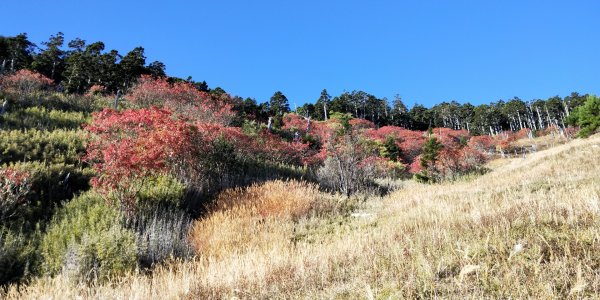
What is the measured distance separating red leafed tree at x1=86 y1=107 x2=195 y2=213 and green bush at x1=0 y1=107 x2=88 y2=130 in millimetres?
5986

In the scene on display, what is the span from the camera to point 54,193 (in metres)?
8.63

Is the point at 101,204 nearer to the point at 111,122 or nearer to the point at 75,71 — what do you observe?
the point at 111,122

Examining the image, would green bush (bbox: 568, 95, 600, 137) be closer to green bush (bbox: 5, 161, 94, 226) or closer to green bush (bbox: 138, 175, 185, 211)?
green bush (bbox: 138, 175, 185, 211)

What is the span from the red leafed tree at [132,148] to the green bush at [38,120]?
5.99 m

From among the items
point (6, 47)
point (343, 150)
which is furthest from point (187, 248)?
point (6, 47)

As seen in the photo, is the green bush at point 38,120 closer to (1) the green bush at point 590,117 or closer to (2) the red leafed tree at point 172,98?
(2) the red leafed tree at point 172,98

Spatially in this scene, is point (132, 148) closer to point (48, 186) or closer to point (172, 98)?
point (48, 186)

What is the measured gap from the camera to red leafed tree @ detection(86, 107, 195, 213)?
A: 7.54m

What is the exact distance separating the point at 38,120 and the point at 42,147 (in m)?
4.84

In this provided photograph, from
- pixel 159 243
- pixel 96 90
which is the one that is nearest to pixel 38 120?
pixel 159 243

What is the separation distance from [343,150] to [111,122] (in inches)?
346

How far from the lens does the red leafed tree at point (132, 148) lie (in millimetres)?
7539

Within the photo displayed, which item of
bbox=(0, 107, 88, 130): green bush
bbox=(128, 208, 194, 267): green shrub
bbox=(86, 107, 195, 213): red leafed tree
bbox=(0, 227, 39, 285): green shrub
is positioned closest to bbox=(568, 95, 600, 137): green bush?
bbox=(86, 107, 195, 213): red leafed tree

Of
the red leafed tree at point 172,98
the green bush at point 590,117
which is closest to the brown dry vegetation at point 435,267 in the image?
the red leafed tree at point 172,98
